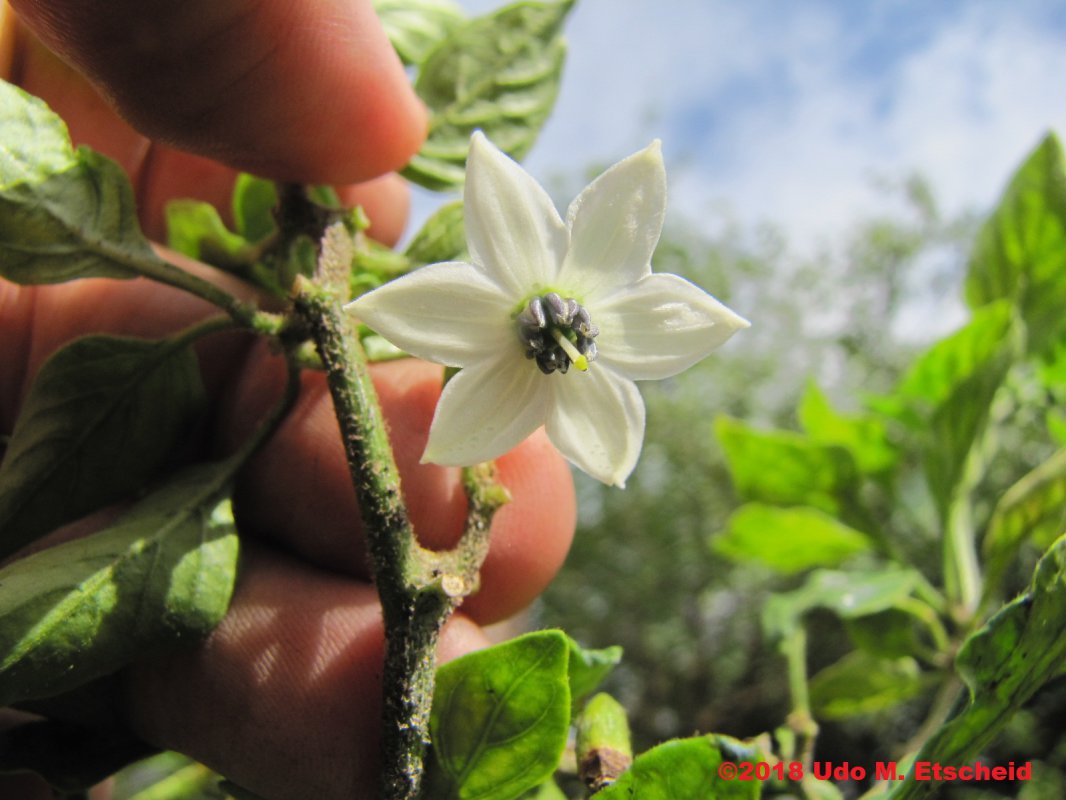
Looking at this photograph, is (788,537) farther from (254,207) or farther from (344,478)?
(254,207)

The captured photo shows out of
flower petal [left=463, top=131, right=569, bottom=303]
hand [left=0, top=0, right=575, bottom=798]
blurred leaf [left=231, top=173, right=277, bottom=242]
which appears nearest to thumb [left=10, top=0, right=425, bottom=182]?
hand [left=0, top=0, right=575, bottom=798]

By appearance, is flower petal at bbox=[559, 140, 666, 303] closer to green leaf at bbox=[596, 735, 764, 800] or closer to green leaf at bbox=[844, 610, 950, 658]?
green leaf at bbox=[596, 735, 764, 800]

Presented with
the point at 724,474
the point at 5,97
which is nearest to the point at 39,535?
the point at 5,97

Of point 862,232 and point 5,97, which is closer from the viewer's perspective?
point 5,97

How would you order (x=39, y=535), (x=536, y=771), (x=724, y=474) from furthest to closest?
(x=724, y=474), (x=39, y=535), (x=536, y=771)

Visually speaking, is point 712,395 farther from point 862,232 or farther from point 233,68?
point 233,68

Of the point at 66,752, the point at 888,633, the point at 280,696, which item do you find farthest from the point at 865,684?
the point at 66,752
